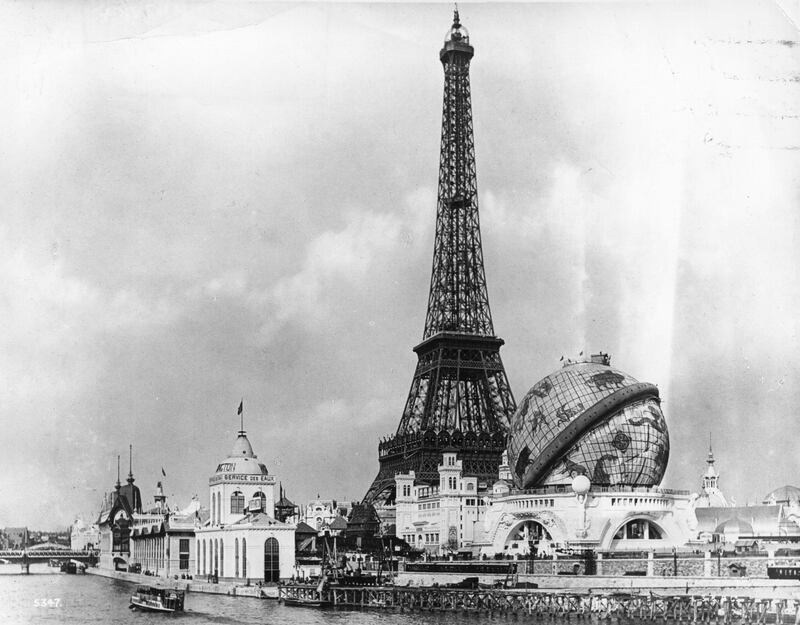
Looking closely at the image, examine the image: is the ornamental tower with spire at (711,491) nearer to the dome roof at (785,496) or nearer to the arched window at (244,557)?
the dome roof at (785,496)

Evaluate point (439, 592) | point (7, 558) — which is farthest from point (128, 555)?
point (439, 592)

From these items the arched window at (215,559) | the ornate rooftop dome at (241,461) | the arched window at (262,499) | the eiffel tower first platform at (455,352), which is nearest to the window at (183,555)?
the arched window at (215,559)

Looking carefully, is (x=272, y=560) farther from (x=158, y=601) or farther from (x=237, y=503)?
(x=158, y=601)

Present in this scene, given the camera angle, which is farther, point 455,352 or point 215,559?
point 455,352

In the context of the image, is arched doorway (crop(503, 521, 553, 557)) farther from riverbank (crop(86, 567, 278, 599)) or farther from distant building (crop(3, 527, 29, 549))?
distant building (crop(3, 527, 29, 549))

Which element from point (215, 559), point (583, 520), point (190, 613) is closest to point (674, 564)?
point (583, 520)

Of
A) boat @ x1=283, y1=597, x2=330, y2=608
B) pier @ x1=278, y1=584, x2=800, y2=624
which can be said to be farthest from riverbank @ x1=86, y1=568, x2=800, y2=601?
boat @ x1=283, y1=597, x2=330, y2=608
